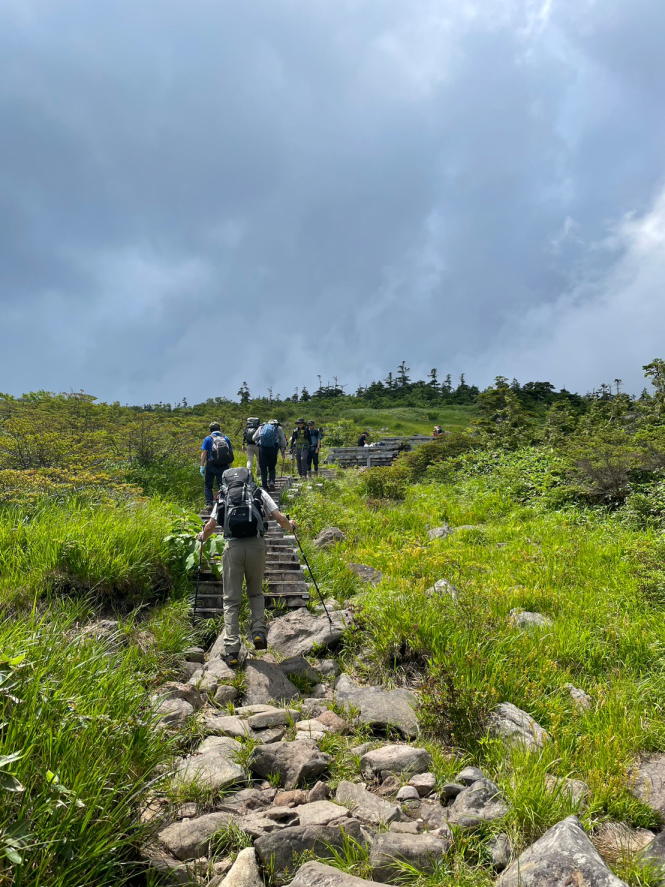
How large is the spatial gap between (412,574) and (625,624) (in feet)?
9.63

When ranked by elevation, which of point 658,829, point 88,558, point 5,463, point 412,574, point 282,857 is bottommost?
point 658,829

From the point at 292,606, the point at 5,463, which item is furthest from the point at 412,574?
the point at 5,463

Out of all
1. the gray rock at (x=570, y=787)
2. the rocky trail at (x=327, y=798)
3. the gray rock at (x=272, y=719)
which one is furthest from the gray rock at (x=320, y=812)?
the gray rock at (x=570, y=787)

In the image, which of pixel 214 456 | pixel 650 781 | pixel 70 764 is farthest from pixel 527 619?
pixel 214 456

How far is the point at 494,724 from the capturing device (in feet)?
11.9

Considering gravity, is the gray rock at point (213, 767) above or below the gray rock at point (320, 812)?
above

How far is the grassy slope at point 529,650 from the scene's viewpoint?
313 centimetres

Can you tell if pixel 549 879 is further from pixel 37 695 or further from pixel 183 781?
pixel 37 695

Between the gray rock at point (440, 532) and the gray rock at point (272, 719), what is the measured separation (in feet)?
20.9

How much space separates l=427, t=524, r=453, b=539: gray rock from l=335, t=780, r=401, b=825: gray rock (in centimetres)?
709

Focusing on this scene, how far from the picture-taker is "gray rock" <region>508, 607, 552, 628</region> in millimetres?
5496

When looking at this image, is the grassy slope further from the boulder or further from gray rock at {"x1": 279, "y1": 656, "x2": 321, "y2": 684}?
the boulder

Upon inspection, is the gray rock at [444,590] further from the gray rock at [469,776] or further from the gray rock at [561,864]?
the gray rock at [561,864]

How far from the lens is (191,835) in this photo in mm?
2617
